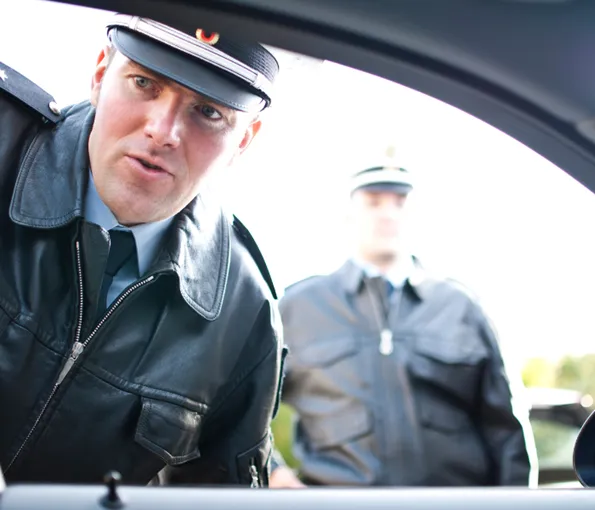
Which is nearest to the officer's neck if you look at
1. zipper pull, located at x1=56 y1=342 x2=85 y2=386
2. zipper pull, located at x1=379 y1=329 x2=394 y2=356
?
zipper pull, located at x1=379 y1=329 x2=394 y2=356

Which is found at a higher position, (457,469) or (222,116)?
(222,116)

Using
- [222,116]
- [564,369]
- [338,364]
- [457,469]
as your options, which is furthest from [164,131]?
[564,369]

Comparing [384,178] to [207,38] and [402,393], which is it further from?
[207,38]

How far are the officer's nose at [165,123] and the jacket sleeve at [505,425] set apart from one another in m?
1.79

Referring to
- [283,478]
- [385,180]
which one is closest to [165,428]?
[283,478]

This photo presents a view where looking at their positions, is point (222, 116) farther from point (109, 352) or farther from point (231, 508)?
point (231, 508)

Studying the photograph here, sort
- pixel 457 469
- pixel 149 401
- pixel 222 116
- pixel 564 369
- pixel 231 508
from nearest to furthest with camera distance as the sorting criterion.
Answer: pixel 231 508 → pixel 149 401 → pixel 222 116 → pixel 457 469 → pixel 564 369

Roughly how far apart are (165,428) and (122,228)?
1.57 ft

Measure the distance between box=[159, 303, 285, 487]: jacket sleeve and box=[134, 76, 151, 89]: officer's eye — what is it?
64 centimetres

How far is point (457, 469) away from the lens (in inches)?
128

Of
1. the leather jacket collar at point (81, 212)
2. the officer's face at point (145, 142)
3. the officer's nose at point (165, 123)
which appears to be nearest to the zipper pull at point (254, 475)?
the leather jacket collar at point (81, 212)

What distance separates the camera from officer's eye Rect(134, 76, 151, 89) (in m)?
2.05

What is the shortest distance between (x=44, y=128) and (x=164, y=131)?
0.97ft

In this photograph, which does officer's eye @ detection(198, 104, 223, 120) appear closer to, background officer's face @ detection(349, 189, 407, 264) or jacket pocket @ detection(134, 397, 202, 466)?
jacket pocket @ detection(134, 397, 202, 466)
